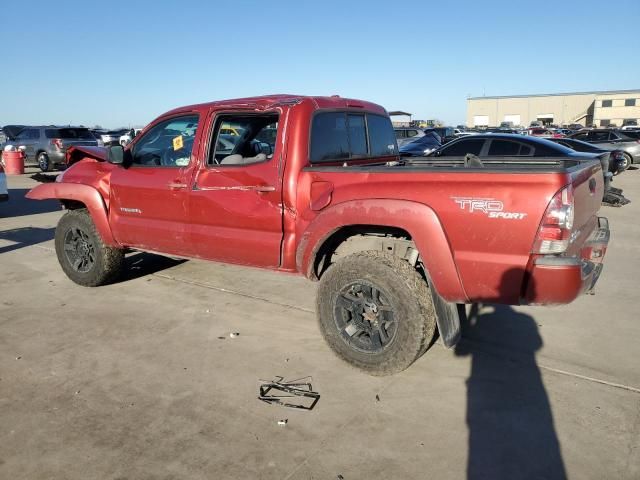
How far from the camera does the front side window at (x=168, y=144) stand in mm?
4375

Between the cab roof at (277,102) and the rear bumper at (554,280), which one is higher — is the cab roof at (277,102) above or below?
above

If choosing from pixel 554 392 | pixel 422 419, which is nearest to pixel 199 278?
pixel 422 419

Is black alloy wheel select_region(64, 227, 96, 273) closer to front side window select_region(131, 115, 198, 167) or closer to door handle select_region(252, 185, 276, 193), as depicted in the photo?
front side window select_region(131, 115, 198, 167)

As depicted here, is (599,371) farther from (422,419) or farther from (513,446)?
(422,419)

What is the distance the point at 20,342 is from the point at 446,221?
11.2 feet

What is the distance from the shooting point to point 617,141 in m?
19.8

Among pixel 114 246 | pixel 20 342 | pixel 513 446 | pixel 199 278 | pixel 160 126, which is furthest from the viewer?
pixel 199 278

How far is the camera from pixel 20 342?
392 centimetres

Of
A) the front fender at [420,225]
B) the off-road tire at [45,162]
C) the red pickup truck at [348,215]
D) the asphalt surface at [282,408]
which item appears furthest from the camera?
the off-road tire at [45,162]

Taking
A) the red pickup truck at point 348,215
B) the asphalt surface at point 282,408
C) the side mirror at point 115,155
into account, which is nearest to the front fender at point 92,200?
the red pickup truck at point 348,215

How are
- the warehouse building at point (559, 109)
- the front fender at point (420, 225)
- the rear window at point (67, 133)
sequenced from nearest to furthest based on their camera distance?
the front fender at point (420, 225)
the rear window at point (67, 133)
the warehouse building at point (559, 109)

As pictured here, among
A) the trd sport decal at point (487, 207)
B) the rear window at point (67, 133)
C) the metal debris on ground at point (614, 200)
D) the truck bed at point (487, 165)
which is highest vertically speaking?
the rear window at point (67, 133)

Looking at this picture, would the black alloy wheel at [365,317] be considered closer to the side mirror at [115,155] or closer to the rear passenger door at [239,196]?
the rear passenger door at [239,196]

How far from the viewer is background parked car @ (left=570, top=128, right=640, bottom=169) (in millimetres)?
19391
